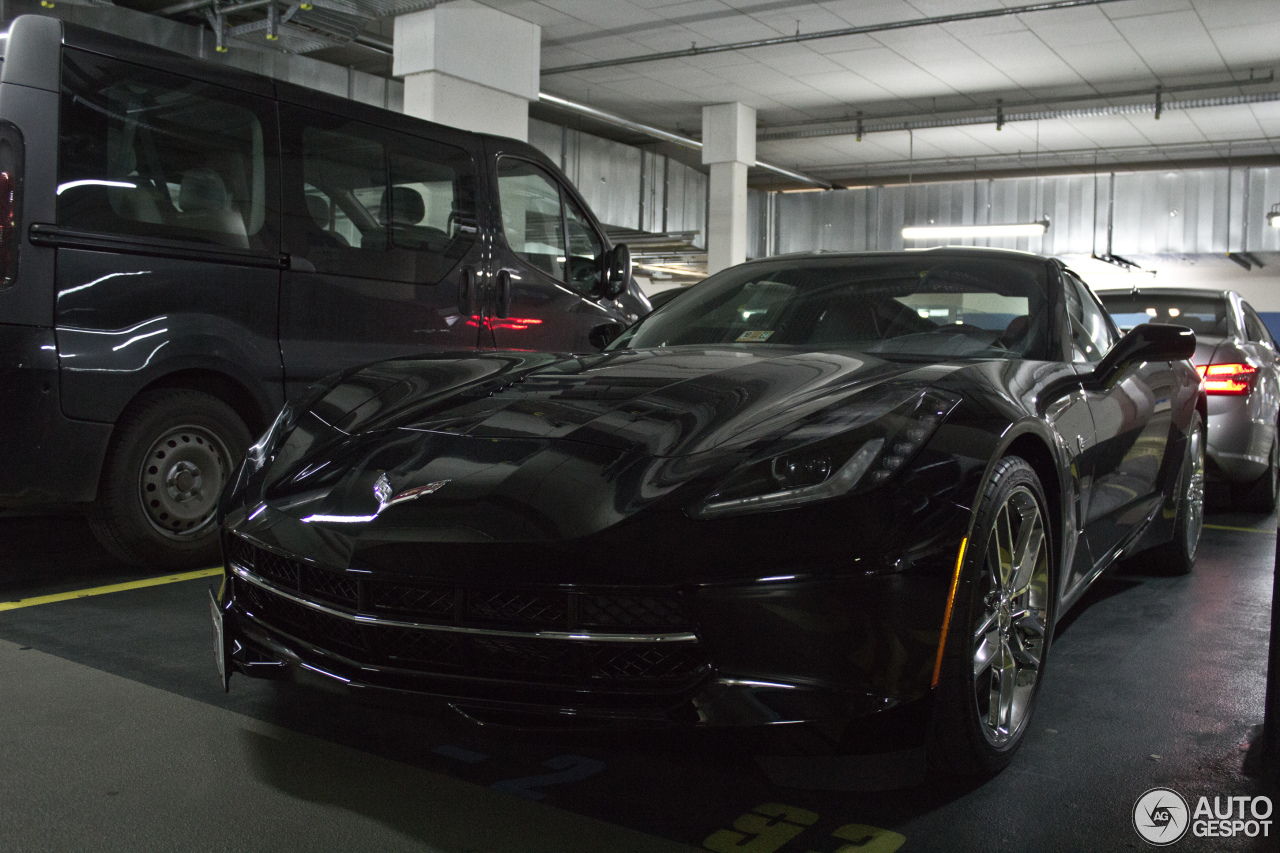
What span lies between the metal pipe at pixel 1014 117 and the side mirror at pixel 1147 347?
1317 cm

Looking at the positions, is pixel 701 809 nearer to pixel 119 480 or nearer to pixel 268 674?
pixel 268 674

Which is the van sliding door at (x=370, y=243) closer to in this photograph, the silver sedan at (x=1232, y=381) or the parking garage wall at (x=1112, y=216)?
the silver sedan at (x=1232, y=381)

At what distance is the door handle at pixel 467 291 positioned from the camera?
5.00m

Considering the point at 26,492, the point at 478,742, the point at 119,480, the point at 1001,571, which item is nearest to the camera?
the point at 1001,571

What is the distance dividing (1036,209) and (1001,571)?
59.5 ft

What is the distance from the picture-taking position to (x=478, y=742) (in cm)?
227

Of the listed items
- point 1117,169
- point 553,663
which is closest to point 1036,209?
point 1117,169

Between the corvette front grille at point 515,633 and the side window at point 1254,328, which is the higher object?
the side window at point 1254,328

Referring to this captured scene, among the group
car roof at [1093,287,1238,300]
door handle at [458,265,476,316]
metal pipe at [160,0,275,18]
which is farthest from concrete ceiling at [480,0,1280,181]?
door handle at [458,265,476,316]

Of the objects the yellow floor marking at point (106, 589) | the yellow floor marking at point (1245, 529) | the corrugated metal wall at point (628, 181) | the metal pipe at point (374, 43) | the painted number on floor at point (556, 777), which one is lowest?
the painted number on floor at point (556, 777)

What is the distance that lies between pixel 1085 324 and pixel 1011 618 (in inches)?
55.3

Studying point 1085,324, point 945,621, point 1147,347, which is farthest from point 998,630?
point 1085,324

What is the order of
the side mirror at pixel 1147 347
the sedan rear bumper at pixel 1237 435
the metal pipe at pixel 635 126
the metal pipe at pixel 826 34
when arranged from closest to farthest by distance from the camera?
the side mirror at pixel 1147 347 < the sedan rear bumper at pixel 1237 435 < the metal pipe at pixel 826 34 < the metal pipe at pixel 635 126

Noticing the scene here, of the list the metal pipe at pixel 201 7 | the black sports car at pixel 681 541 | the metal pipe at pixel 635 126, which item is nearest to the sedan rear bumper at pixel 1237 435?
the black sports car at pixel 681 541
